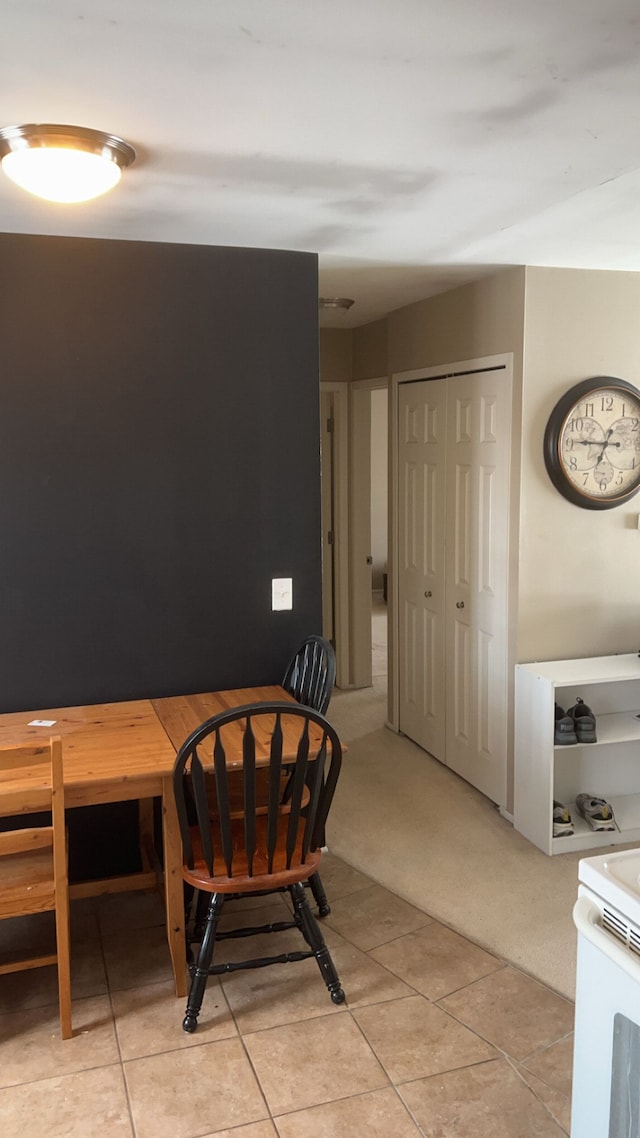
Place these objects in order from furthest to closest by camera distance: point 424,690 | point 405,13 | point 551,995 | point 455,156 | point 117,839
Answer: point 424,690 → point 117,839 → point 551,995 → point 455,156 → point 405,13

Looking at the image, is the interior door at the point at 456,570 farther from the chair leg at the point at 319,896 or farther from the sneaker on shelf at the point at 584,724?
the chair leg at the point at 319,896

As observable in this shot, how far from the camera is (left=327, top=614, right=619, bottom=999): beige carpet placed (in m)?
2.92

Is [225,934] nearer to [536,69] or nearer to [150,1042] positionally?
[150,1042]

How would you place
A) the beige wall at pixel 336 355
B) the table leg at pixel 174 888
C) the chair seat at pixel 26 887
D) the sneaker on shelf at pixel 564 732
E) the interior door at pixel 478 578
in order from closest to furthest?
1. the chair seat at pixel 26 887
2. the table leg at pixel 174 888
3. the sneaker on shelf at pixel 564 732
4. the interior door at pixel 478 578
5. the beige wall at pixel 336 355

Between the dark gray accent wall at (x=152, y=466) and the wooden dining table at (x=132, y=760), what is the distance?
0.14 metres

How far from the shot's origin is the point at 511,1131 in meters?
2.07

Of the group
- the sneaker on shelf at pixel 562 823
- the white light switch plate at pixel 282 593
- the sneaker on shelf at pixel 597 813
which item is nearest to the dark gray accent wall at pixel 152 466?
the white light switch plate at pixel 282 593

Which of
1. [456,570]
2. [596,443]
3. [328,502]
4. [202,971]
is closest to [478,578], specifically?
[456,570]

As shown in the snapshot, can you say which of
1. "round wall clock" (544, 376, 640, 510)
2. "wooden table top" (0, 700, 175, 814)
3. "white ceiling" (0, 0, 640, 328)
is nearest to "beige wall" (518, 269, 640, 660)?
"round wall clock" (544, 376, 640, 510)

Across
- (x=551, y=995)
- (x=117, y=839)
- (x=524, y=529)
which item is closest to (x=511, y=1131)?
(x=551, y=995)

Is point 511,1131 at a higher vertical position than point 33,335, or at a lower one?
lower

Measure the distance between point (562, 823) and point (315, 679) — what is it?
4.19 ft

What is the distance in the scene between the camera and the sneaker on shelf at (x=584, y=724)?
3.50m

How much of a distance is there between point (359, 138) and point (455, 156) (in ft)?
0.90
